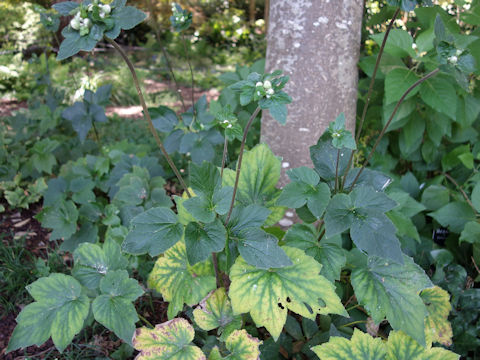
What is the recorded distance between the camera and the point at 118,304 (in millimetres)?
1184

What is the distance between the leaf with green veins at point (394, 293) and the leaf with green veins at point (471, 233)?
594 mm

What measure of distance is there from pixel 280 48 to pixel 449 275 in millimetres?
1194

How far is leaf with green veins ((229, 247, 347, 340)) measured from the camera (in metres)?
1.04

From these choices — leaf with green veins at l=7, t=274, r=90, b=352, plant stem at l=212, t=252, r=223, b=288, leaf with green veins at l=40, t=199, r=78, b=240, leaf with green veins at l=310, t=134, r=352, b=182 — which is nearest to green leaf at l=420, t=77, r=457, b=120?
leaf with green veins at l=310, t=134, r=352, b=182

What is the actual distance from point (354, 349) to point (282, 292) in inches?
9.9

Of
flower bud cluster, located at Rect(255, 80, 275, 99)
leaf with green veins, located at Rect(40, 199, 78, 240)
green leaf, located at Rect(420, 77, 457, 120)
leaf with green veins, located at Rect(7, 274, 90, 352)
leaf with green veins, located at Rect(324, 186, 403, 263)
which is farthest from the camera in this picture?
leaf with green veins, located at Rect(40, 199, 78, 240)

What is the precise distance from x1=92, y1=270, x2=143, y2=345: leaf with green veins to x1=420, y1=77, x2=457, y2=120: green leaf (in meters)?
1.52

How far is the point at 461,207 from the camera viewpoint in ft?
5.72

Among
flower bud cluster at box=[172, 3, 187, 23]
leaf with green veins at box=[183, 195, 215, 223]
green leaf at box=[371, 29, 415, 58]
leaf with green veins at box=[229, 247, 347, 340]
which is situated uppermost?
flower bud cluster at box=[172, 3, 187, 23]

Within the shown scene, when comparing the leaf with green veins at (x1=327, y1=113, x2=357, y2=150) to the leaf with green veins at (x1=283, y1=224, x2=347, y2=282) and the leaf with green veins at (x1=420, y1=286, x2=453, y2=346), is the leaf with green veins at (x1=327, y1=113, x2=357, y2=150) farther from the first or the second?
the leaf with green veins at (x1=420, y1=286, x2=453, y2=346)

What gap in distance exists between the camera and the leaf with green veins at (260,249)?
99 centimetres

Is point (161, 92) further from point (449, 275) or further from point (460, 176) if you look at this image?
point (449, 275)

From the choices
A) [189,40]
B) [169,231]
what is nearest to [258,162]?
[169,231]

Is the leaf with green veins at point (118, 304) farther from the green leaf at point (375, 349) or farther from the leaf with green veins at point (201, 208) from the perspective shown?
the green leaf at point (375, 349)
